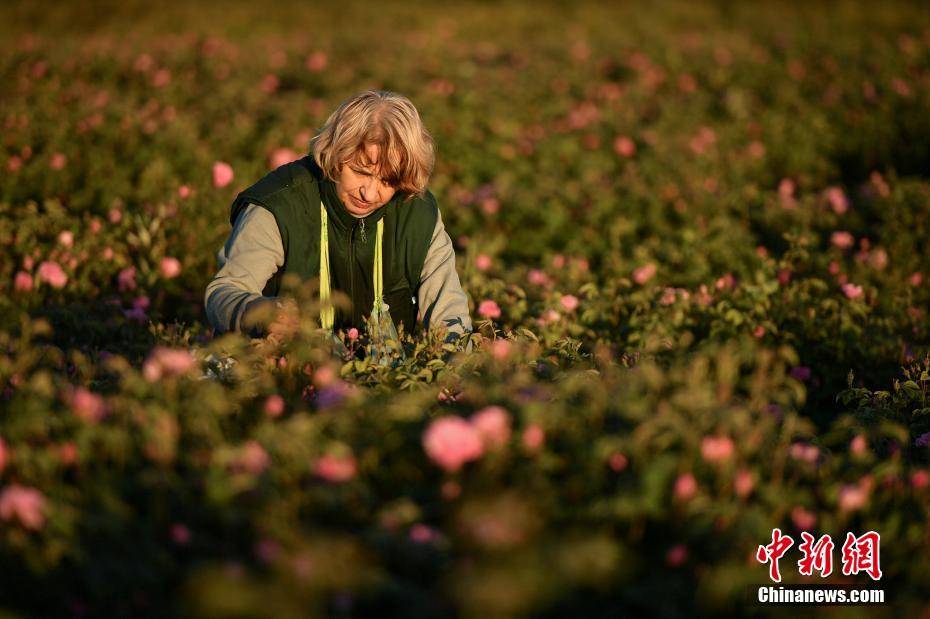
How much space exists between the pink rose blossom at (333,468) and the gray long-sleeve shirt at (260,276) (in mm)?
841

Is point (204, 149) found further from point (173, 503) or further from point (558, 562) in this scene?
point (558, 562)

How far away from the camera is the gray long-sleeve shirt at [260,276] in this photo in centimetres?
240

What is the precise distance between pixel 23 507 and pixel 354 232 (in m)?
1.64

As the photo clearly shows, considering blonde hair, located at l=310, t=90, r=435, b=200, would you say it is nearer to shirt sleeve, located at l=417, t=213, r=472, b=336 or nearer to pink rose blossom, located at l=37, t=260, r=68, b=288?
shirt sleeve, located at l=417, t=213, r=472, b=336

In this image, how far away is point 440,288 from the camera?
114 inches

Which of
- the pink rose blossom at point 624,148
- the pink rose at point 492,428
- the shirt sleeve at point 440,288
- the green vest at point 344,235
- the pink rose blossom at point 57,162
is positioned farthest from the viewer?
the pink rose blossom at point 624,148

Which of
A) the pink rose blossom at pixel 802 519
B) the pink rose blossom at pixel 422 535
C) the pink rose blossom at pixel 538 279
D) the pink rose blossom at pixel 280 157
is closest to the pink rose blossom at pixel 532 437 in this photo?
the pink rose blossom at pixel 422 535

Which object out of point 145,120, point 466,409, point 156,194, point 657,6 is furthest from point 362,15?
point 466,409

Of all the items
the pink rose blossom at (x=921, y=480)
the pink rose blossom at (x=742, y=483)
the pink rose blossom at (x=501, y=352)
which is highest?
the pink rose blossom at (x=501, y=352)

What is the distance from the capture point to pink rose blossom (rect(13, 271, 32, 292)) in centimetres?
330

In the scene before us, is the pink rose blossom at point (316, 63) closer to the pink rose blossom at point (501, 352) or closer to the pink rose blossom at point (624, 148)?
the pink rose blossom at point (624, 148)

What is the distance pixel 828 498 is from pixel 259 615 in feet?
4.15

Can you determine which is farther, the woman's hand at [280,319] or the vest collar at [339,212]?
the vest collar at [339,212]

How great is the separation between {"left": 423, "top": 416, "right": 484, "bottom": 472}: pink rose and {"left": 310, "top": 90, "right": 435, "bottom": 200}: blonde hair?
1263 mm
